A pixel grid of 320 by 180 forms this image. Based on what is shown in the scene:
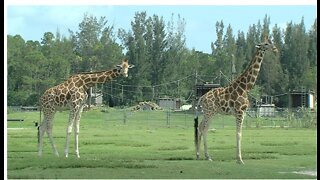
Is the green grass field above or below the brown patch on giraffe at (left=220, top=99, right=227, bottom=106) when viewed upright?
below

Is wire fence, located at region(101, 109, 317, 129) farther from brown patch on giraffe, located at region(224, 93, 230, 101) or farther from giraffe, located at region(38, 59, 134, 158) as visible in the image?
giraffe, located at region(38, 59, 134, 158)

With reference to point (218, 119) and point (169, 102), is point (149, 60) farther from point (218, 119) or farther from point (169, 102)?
point (218, 119)

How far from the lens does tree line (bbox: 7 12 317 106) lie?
38.7 m

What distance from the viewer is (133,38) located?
1847 inches

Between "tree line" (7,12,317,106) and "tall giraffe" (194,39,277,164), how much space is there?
25.0m

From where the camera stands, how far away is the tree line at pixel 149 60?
38.7 m

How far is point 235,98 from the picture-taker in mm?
12023

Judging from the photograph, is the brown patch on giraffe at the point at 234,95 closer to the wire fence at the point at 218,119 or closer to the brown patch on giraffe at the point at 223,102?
the brown patch on giraffe at the point at 223,102

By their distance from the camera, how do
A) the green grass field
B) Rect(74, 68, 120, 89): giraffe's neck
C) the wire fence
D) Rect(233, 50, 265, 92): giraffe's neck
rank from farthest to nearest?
the wire fence < Rect(74, 68, 120, 89): giraffe's neck < Rect(233, 50, 265, 92): giraffe's neck < the green grass field

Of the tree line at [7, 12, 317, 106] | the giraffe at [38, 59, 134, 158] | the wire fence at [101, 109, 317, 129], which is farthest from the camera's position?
the tree line at [7, 12, 317, 106]

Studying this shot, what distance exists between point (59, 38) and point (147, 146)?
2951 cm

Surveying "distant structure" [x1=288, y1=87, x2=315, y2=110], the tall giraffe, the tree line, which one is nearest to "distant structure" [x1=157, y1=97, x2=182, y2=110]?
the tree line

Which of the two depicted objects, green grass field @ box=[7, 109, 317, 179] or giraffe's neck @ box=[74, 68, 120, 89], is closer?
green grass field @ box=[7, 109, 317, 179]
